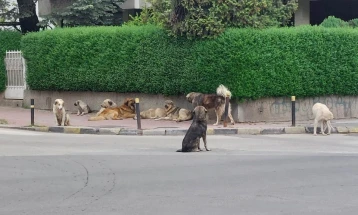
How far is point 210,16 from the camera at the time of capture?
888 inches

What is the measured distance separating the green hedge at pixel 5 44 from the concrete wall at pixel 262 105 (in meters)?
3.88

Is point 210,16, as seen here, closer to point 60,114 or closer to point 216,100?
point 216,100

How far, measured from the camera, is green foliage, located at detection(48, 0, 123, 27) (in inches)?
1187

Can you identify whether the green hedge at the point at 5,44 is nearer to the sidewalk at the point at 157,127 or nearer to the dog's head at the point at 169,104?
the sidewalk at the point at 157,127

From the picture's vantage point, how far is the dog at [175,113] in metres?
23.0

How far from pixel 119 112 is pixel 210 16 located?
187 inches

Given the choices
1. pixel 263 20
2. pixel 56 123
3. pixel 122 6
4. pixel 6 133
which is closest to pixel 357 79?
pixel 263 20

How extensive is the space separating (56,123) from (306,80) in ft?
27.5

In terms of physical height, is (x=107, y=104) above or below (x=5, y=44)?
below

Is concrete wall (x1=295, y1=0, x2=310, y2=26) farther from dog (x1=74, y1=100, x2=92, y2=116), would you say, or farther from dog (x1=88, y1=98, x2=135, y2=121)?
dog (x1=74, y1=100, x2=92, y2=116)

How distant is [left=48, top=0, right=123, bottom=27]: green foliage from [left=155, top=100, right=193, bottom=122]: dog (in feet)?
26.6

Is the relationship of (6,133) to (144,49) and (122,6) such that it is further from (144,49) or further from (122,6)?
(122,6)

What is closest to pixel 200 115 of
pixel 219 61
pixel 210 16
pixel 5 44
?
pixel 219 61
